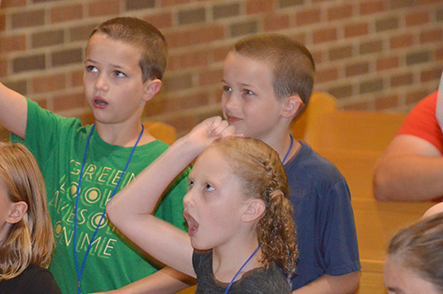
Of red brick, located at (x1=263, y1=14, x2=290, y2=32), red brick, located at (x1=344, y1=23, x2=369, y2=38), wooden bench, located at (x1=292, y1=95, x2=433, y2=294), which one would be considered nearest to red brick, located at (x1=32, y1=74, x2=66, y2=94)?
wooden bench, located at (x1=292, y1=95, x2=433, y2=294)

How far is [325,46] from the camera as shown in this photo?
4.15m

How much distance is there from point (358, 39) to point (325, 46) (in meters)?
0.29

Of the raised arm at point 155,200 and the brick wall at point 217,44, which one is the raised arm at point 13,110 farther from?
the brick wall at point 217,44

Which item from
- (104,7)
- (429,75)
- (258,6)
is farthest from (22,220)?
(429,75)

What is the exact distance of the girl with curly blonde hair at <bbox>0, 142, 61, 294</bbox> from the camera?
64.0 inches

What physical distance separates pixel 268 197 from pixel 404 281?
400 millimetres

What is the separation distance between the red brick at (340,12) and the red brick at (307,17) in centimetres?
10

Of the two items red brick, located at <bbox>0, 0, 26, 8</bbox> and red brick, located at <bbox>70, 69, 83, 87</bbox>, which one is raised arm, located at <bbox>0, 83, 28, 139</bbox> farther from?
red brick, located at <bbox>70, 69, 83, 87</bbox>

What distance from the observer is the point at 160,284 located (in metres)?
1.80

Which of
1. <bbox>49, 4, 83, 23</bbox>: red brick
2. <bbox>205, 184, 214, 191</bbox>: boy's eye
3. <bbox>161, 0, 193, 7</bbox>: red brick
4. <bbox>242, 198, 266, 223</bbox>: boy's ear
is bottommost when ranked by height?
<bbox>242, 198, 266, 223</bbox>: boy's ear

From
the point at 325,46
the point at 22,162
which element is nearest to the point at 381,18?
the point at 325,46

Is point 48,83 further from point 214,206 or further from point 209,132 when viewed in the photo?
point 214,206

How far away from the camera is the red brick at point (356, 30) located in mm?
4242

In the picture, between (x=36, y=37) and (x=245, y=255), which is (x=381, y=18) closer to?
(x=36, y=37)
